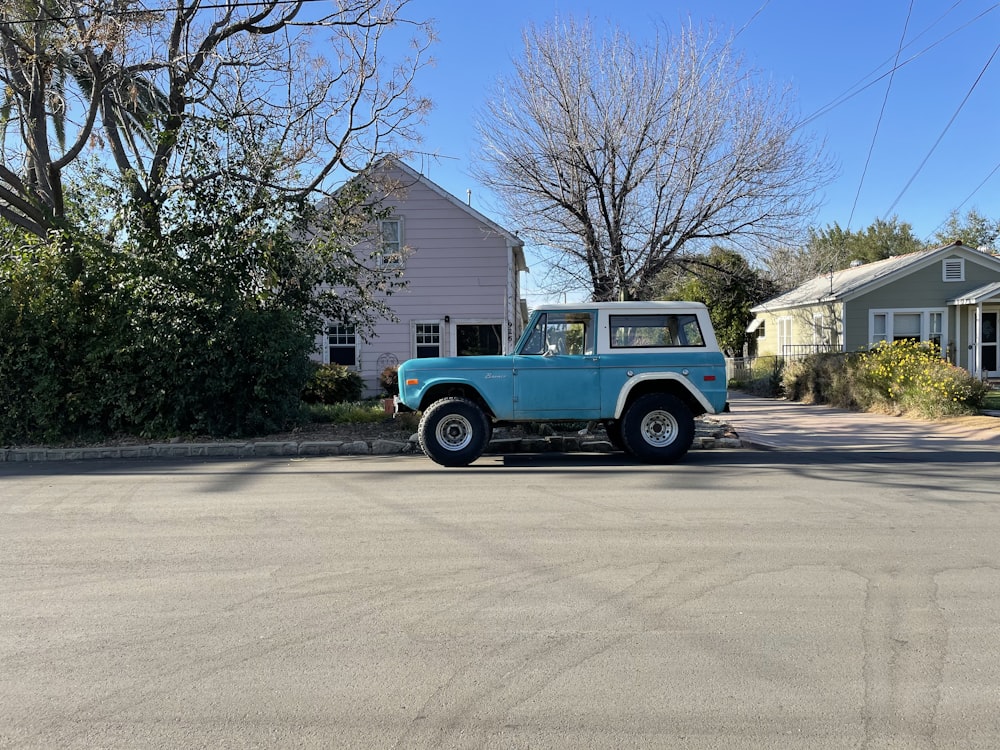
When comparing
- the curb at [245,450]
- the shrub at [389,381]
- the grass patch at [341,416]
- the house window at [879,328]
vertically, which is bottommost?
the curb at [245,450]

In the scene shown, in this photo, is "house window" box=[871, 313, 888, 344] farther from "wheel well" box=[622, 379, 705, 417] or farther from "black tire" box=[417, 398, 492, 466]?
"black tire" box=[417, 398, 492, 466]

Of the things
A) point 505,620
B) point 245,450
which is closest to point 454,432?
point 245,450

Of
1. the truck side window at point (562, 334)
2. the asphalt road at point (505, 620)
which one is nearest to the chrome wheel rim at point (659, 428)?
the truck side window at point (562, 334)

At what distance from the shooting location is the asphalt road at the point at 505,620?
3.35 metres

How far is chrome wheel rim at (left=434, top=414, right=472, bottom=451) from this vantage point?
405 inches

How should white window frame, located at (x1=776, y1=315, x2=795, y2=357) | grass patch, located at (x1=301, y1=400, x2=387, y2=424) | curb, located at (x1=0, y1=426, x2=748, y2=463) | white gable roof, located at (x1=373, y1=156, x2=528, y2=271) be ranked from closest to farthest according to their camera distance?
curb, located at (x1=0, y1=426, x2=748, y2=463) < grass patch, located at (x1=301, y1=400, x2=387, y2=424) < white gable roof, located at (x1=373, y1=156, x2=528, y2=271) < white window frame, located at (x1=776, y1=315, x2=795, y2=357)

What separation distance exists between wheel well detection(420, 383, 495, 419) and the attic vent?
18.9 m

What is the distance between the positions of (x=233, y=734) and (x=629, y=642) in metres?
2.08

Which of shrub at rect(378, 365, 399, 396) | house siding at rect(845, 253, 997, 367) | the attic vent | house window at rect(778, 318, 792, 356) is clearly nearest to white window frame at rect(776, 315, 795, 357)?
house window at rect(778, 318, 792, 356)

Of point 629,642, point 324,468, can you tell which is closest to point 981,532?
point 629,642

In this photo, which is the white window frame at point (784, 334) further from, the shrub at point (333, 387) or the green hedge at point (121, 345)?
the green hedge at point (121, 345)

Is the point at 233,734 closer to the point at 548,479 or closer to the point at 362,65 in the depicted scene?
the point at 548,479

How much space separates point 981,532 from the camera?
6.46m

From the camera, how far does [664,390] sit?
35.0 ft
